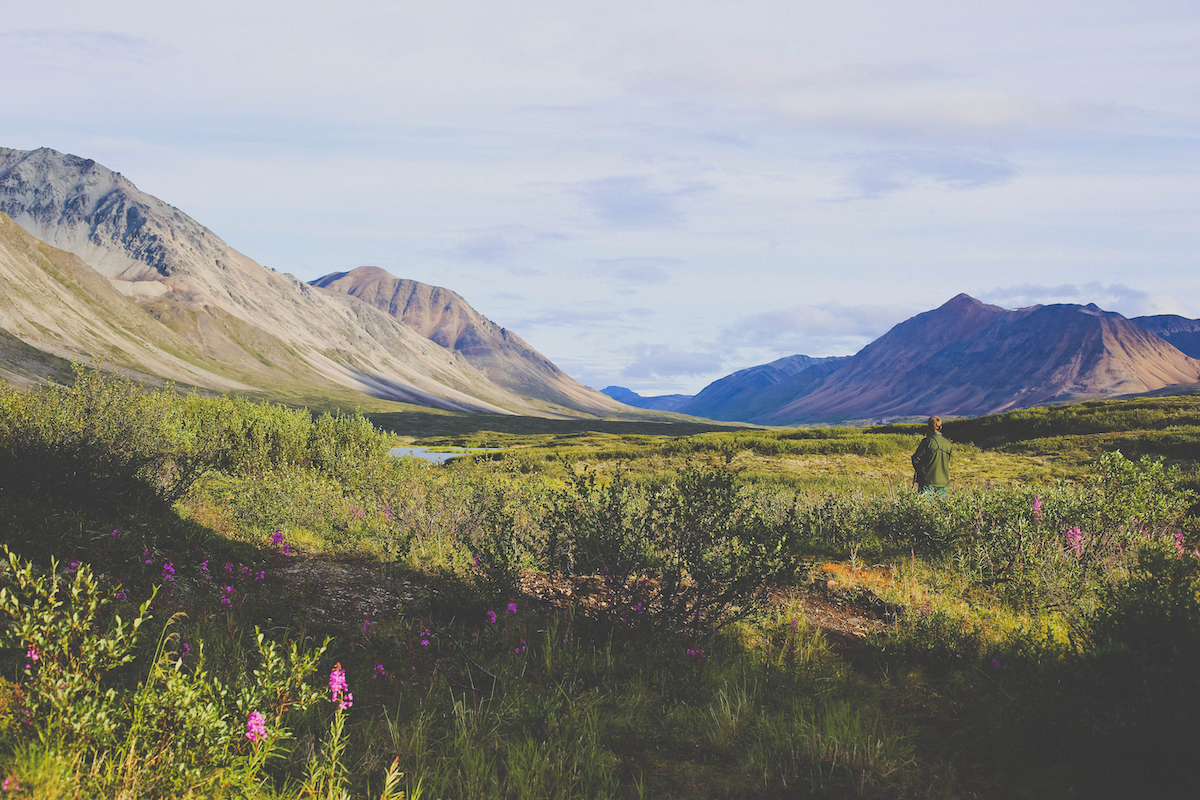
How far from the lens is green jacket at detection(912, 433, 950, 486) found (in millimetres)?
14305

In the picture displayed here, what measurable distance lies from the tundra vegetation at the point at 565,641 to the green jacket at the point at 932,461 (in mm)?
2706

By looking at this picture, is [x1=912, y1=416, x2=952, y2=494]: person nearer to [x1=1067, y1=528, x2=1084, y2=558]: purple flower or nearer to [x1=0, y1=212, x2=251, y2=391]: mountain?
[x1=1067, y1=528, x2=1084, y2=558]: purple flower

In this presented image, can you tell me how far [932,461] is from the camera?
563 inches

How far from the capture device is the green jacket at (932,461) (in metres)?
14.3

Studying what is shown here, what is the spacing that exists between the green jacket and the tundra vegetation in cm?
271

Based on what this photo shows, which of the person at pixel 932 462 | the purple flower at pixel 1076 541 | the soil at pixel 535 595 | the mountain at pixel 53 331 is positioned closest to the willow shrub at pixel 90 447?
the soil at pixel 535 595

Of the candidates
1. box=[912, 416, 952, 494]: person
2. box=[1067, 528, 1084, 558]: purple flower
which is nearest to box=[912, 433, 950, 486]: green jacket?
box=[912, 416, 952, 494]: person

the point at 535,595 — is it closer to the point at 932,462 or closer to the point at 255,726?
the point at 255,726

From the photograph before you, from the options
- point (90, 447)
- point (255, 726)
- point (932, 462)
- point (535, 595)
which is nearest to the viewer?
point (255, 726)

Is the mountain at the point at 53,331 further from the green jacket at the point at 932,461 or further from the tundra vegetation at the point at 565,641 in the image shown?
the green jacket at the point at 932,461

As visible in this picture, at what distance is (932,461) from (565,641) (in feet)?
36.7

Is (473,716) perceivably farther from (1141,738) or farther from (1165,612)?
(1165,612)

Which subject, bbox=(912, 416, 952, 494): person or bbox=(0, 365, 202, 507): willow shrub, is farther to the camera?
bbox=(912, 416, 952, 494): person

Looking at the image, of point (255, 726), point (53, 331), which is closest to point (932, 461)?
point (255, 726)
